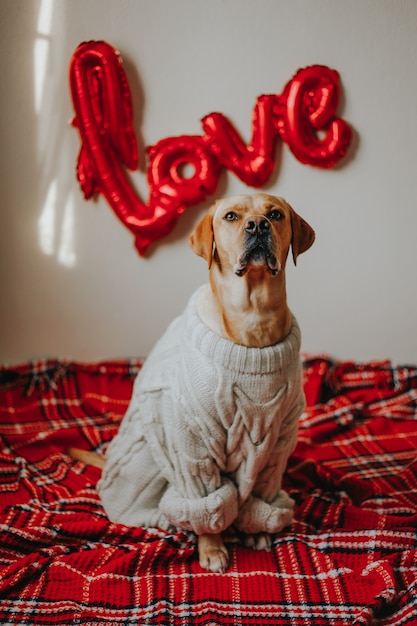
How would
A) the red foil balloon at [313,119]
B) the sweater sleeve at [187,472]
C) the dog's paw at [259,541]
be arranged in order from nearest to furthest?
the sweater sleeve at [187,472]
the dog's paw at [259,541]
the red foil balloon at [313,119]

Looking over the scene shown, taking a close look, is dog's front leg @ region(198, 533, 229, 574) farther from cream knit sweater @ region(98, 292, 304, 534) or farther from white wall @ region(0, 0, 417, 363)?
white wall @ region(0, 0, 417, 363)

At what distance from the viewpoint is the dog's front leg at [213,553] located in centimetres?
163

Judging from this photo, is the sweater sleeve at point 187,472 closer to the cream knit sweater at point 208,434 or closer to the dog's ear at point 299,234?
the cream knit sweater at point 208,434

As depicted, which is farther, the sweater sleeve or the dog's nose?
the sweater sleeve

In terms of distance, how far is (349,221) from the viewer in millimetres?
2455

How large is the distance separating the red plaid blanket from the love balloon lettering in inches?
34.8

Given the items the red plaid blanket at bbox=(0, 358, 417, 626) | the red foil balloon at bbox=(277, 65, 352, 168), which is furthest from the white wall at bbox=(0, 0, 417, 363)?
the red plaid blanket at bbox=(0, 358, 417, 626)

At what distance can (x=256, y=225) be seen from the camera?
1435 mm

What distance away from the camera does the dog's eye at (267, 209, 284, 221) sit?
150 centimetres

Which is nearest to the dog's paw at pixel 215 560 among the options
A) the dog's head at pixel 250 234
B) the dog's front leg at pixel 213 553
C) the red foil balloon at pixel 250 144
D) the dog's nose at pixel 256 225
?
the dog's front leg at pixel 213 553

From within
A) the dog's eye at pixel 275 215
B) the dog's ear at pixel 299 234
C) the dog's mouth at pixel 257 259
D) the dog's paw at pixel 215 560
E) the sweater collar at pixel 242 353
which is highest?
the dog's eye at pixel 275 215

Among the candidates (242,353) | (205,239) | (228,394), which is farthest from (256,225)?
(228,394)

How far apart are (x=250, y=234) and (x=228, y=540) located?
89 centimetres

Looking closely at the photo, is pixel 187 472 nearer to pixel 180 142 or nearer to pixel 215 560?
pixel 215 560
